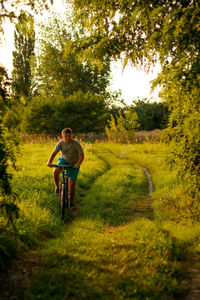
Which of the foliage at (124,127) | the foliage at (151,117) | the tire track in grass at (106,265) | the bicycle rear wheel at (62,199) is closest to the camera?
the tire track in grass at (106,265)

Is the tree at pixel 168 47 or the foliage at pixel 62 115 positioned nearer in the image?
the tree at pixel 168 47

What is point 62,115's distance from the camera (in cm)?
3028

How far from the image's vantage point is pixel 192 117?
5.65 meters

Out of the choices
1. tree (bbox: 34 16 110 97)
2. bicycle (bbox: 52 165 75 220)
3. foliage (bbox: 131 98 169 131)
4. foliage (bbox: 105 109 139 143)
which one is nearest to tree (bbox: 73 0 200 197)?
bicycle (bbox: 52 165 75 220)

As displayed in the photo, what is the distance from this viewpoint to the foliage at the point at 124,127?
25.8 metres

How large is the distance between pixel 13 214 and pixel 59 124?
87.0ft

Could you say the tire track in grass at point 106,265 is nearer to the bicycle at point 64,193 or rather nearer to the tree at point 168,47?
the bicycle at point 64,193

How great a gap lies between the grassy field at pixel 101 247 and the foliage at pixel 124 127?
660 inches

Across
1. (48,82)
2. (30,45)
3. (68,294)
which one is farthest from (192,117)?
(30,45)

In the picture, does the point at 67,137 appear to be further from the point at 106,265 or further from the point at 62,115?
the point at 62,115

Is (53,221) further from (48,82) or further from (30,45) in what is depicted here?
(30,45)

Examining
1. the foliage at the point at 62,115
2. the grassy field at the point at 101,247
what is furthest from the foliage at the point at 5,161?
the foliage at the point at 62,115

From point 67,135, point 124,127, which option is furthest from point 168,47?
point 124,127

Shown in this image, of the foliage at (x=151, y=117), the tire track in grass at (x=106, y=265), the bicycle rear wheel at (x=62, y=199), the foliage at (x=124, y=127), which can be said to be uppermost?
the foliage at (x=151, y=117)
